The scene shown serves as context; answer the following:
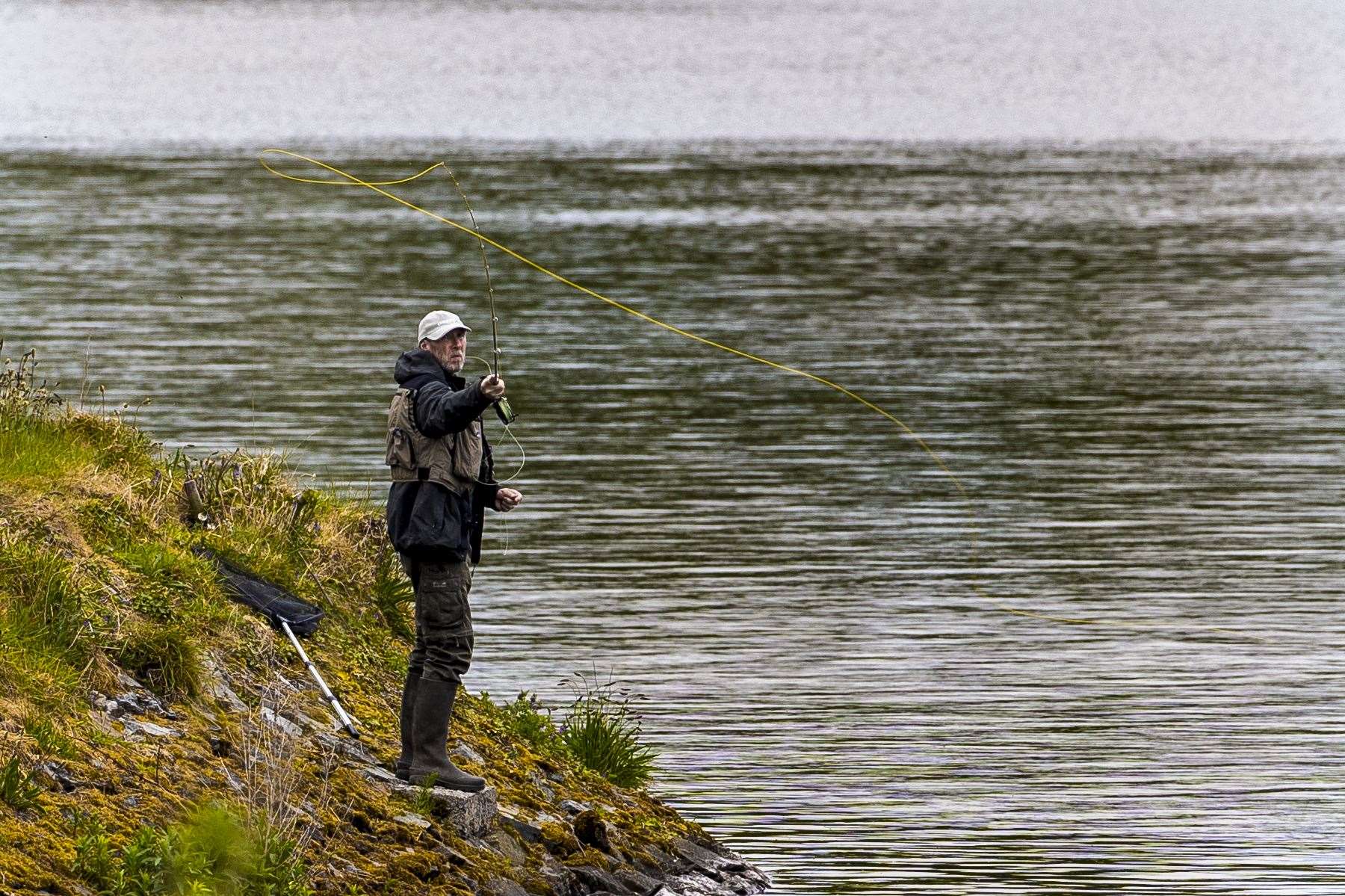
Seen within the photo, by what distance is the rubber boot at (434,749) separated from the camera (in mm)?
10406

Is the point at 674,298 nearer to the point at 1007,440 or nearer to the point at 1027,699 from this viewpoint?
the point at 1007,440

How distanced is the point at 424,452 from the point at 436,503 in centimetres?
21

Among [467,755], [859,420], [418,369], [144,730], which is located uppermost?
[418,369]

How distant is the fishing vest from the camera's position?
33.2 ft

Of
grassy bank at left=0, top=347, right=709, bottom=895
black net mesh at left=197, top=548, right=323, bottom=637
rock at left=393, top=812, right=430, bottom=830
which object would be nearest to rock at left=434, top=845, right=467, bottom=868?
grassy bank at left=0, top=347, right=709, bottom=895

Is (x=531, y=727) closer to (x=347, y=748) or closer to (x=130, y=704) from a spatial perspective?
(x=347, y=748)

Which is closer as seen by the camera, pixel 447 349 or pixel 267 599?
pixel 447 349

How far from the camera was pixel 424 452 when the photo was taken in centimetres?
1012

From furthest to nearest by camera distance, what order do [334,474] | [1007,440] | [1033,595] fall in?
1. [1007,440]
2. [334,474]
3. [1033,595]

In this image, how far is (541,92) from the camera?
8812 centimetres

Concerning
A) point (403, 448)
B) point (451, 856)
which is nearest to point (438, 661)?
point (451, 856)

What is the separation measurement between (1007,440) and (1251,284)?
1497 cm

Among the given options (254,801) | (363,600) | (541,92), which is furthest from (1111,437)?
(541,92)

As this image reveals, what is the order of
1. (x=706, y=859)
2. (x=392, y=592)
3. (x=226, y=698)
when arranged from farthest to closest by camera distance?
1. (x=392, y=592)
2. (x=706, y=859)
3. (x=226, y=698)
